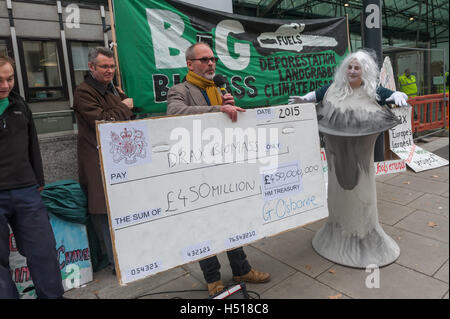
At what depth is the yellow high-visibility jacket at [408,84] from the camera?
28.1 feet

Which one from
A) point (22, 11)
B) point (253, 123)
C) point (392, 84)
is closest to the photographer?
point (253, 123)

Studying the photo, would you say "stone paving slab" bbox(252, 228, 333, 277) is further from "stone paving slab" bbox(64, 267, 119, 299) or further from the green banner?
the green banner

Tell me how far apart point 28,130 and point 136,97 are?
1.14 m

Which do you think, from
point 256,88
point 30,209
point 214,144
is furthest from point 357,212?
point 30,209

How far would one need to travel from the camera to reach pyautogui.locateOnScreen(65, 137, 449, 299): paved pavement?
236cm

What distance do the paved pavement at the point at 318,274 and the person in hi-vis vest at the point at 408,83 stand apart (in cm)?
614

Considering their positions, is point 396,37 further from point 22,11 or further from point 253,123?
point 253,123

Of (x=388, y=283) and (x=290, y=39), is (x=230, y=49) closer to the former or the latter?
(x=290, y=39)

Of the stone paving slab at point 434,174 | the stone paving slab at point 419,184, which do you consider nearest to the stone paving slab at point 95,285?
the stone paving slab at point 419,184

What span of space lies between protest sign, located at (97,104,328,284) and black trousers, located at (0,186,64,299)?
0.92 meters

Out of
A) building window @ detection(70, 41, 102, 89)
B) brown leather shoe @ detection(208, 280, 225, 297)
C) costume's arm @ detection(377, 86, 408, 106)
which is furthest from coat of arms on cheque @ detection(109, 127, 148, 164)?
building window @ detection(70, 41, 102, 89)

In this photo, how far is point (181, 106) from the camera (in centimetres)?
209

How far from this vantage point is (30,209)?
2.14 metres

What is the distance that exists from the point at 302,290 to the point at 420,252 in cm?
128
